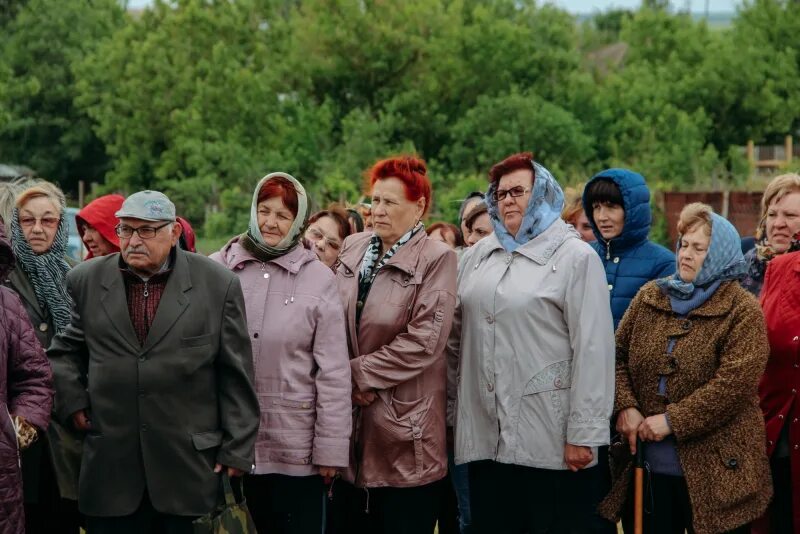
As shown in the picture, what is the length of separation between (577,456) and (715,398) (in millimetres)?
609

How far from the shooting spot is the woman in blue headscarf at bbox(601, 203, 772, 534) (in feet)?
15.0

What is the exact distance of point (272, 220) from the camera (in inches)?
188

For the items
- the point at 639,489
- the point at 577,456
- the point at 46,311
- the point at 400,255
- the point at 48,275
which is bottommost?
the point at 639,489

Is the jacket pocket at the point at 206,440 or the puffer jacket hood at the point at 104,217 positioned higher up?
the puffer jacket hood at the point at 104,217

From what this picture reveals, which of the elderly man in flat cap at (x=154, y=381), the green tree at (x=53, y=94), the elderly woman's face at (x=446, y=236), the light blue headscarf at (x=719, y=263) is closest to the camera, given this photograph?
the elderly man in flat cap at (x=154, y=381)

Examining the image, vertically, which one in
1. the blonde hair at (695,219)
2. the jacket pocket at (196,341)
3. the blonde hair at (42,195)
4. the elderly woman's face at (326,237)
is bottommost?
the jacket pocket at (196,341)

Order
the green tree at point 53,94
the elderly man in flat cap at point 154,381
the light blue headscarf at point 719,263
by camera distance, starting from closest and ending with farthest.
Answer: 1. the elderly man in flat cap at point 154,381
2. the light blue headscarf at point 719,263
3. the green tree at point 53,94

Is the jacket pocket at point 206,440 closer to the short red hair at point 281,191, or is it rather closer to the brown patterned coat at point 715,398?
the short red hair at point 281,191

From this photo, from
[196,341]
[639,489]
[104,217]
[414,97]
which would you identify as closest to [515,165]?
[639,489]

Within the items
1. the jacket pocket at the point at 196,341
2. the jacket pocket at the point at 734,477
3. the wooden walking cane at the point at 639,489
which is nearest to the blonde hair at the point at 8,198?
the jacket pocket at the point at 196,341

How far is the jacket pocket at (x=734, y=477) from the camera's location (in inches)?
181

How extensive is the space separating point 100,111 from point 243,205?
565 inches

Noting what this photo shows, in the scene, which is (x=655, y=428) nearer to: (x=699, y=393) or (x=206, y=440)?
(x=699, y=393)

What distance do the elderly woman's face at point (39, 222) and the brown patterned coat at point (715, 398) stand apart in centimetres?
277
